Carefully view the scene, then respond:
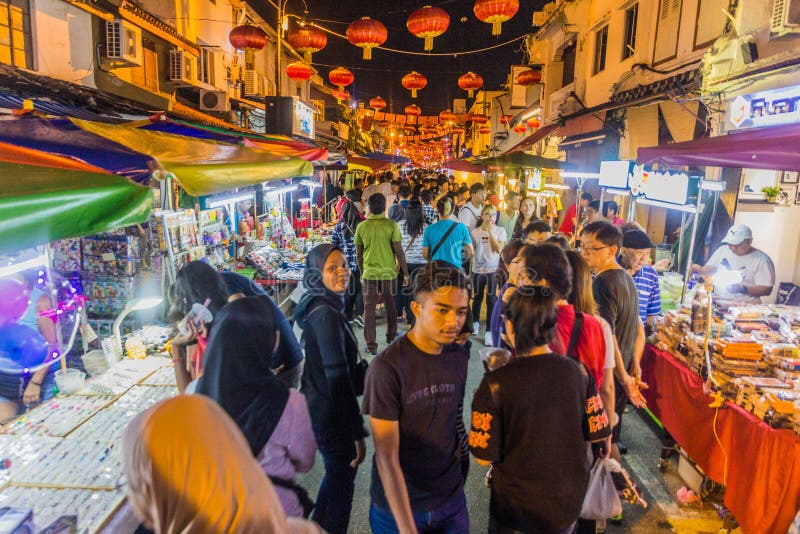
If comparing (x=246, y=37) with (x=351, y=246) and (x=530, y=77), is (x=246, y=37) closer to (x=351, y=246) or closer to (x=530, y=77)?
(x=351, y=246)

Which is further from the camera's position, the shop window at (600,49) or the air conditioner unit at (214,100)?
the air conditioner unit at (214,100)

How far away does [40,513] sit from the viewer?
253 centimetres

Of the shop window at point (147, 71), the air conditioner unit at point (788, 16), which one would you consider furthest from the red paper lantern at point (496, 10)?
the shop window at point (147, 71)

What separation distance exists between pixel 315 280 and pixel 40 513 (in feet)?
6.18

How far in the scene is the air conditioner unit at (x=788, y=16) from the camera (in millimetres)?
5391

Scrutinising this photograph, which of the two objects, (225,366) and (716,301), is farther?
(716,301)

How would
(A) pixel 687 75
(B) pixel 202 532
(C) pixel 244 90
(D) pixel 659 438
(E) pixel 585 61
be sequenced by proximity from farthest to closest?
(C) pixel 244 90
(E) pixel 585 61
(A) pixel 687 75
(D) pixel 659 438
(B) pixel 202 532

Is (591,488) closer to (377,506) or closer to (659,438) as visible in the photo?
(377,506)

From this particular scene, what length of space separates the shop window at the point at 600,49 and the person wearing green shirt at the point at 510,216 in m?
5.90

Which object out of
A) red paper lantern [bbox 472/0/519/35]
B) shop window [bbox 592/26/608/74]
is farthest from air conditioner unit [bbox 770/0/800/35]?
shop window [bbox 592/26/608/74]

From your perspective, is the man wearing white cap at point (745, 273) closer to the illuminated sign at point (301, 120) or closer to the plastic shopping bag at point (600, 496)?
the plastic shopping bag at point (600, 496)

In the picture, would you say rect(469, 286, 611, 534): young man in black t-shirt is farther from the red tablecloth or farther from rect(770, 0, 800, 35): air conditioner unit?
rect(770, 0, 800, 35): air conditioner unit

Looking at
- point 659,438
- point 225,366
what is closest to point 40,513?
point 225,366

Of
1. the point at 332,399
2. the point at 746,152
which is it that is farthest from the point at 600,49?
the point at 332,399
